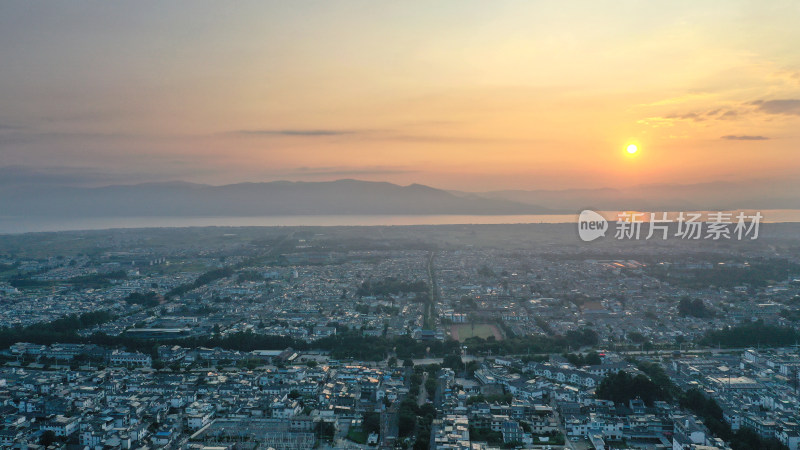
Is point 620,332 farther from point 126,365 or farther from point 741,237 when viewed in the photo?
point 741,237

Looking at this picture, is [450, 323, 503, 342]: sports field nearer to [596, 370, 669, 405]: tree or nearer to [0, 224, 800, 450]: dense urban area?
[0, 224, 800, 450]: dense urban area

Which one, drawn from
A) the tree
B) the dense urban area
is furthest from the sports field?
the tree

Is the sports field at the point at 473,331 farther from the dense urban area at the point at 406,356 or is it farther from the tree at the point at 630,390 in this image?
the tree at the point at 630,390

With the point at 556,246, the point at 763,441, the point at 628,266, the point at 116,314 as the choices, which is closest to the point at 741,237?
the point at 556,246

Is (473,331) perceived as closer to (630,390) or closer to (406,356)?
(406,356)

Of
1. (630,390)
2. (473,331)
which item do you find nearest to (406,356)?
(473,331)
